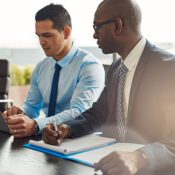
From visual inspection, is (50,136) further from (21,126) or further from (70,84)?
(70,84)

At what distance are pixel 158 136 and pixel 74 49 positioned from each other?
1064 mm

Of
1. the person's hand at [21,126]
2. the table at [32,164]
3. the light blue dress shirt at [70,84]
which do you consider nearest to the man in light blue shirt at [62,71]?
the light blue dress shirt at [70,84]

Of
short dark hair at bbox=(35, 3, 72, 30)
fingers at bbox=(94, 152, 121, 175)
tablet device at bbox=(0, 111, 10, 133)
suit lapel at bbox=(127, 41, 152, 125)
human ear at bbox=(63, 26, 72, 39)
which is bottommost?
tablet device at bbox=(0, 111, 10, 133)

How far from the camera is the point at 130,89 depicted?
1.48 metres

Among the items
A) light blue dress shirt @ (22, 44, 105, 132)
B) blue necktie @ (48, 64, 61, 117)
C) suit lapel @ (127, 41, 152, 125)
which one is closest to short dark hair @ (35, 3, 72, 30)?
light blue dress shirt @ (22, 44, 105, 132)

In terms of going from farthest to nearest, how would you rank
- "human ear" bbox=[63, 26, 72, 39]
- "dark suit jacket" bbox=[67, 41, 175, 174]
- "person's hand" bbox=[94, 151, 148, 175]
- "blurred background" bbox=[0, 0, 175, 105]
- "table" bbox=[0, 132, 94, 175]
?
"blurred background" bbox=[0, 0, 175, 105], "human ear" bbox=[63, 26, 72, 39], "dark suit jacket" bbox=[67, 41, 175, 174], "table" bbox=[0, 132, 94, 175], "person's hand" bbox=[94, 151, 148, 175]

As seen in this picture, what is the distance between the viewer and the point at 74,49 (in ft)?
7.55

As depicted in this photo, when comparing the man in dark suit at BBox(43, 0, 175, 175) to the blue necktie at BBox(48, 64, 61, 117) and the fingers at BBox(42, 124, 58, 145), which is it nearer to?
the fingers at BBox(42, 124, 58, 145)

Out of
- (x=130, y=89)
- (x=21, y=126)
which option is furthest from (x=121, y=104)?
(x=21, y=126)

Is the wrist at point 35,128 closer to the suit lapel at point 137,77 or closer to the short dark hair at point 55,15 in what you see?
the suit lapel at point 137,77

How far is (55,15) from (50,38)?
0.50 feet

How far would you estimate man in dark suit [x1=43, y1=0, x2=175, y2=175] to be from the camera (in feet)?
4.50

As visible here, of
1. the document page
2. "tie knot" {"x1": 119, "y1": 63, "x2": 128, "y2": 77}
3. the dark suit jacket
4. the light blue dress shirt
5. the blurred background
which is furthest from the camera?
the blurred background

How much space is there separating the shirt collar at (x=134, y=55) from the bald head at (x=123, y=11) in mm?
69
